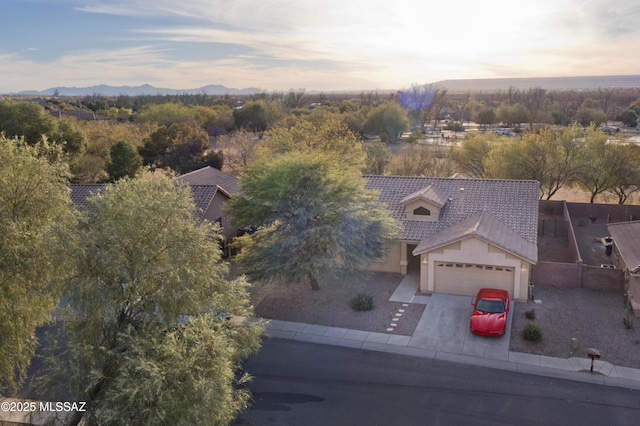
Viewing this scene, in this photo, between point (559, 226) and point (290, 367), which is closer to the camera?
point (290, 367)

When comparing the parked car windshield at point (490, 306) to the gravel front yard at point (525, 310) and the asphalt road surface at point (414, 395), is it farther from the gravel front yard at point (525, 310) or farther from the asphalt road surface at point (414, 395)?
the asphalt road surface at point (414, 395)

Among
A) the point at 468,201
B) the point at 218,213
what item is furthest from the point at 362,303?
the point at 218,213

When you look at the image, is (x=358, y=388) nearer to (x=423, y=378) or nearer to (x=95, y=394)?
(x=423, y=378)

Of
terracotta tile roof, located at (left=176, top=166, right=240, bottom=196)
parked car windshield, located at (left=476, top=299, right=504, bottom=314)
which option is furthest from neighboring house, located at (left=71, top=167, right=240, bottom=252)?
parked car windshield, located at (left=476, top=299, right=504, bottom=314)

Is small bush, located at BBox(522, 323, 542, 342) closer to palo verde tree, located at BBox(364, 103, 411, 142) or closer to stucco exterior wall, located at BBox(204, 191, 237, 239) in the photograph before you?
stucco exterior wall, located at BBox(204, 191, 237, 239)

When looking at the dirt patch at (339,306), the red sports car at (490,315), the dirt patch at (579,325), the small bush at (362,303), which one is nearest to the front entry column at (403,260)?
the dirt patch at (339,306)

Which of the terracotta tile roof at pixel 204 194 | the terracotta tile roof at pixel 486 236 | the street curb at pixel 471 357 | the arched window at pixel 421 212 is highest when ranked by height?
the terracotta tile roof at pixel 204 194

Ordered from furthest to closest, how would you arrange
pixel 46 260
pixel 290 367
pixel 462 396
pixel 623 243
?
pixel 623 243 < pixel 290 367 < pixel 462 396 < pixel 46 260

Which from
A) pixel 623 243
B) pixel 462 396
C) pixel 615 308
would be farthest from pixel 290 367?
pixel 623 243
